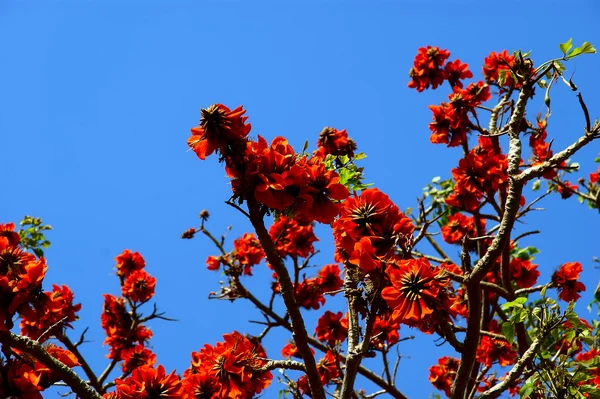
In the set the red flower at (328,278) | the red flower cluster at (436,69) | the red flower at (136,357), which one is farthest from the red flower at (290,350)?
the red flower cluster at (436,69)

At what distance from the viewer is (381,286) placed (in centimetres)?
288

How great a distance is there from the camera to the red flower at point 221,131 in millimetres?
2662

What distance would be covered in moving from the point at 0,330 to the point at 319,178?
5.24ft

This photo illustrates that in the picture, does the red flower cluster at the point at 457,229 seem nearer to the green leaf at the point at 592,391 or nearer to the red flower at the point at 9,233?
the green leaf at the point at 592,391

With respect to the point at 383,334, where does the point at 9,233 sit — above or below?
above

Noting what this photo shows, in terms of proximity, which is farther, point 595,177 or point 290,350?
point 595,177

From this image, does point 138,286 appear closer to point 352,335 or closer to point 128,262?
point 128,262

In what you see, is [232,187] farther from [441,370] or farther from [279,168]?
[441,370]

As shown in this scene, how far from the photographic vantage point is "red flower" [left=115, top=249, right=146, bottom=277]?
274 inches

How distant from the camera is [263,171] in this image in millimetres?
2709

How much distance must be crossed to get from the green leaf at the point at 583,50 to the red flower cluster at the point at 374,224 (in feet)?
5.23

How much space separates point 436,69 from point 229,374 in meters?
4.35

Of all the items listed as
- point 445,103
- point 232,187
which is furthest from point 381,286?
point 445,103

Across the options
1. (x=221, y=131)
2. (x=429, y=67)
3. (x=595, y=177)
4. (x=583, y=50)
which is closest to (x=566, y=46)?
(x=583, y=50)
